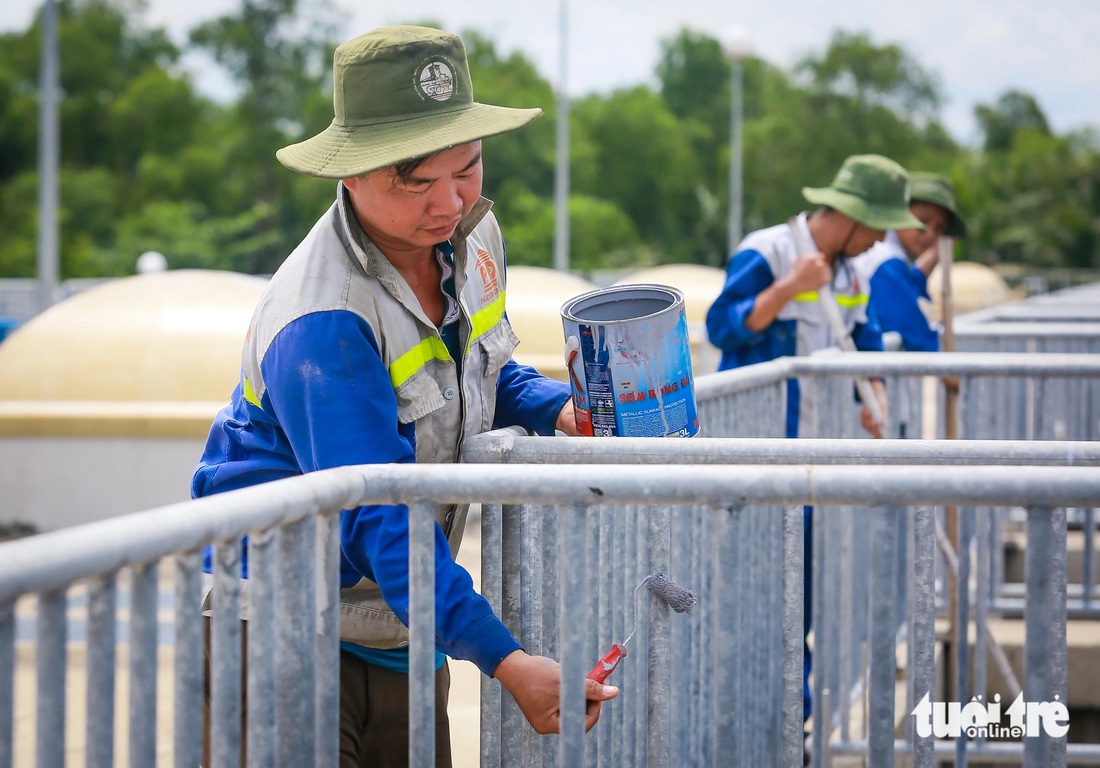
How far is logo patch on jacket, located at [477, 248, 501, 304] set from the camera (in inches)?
106

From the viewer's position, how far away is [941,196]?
24.7 ft

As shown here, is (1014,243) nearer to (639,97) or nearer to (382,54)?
(639,97)

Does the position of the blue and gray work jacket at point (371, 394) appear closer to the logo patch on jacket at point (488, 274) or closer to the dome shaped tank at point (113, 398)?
the logo patch on jacket at point (488, 274)

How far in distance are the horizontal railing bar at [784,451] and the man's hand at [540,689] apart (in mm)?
442

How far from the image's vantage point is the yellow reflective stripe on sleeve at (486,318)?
259 cm

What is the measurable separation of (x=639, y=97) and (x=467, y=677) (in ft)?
288

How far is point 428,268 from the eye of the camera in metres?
2.60

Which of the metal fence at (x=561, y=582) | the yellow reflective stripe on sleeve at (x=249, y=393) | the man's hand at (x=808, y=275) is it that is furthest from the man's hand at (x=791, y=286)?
the yellow reflective stripe on sleeve at (x=249, y=393)

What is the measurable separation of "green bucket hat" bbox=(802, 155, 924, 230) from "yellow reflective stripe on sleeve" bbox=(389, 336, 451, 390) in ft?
10.1

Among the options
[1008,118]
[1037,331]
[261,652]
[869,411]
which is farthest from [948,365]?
[1008,118]

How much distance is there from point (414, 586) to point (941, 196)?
19.9ft

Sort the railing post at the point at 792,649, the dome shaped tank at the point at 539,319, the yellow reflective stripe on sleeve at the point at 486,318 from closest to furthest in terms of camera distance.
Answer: the railing post at the point at 792,649, the yellow reflective stripe on sleeve at the point at 486,318, the dome shaped tank at the point at 539,319

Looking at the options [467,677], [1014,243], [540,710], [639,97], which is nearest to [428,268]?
[540,710]

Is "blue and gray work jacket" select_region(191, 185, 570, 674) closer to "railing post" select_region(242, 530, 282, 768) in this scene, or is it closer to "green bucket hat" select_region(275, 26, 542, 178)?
"green bucket hat" select_region(275, 26, 542, 178)
